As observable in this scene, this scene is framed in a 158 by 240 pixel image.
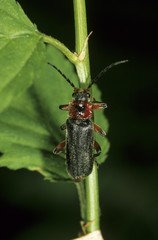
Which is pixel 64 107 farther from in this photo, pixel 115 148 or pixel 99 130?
pixel 115 148

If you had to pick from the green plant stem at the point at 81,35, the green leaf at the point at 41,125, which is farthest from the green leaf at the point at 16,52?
the green leaf at the point at 41,125

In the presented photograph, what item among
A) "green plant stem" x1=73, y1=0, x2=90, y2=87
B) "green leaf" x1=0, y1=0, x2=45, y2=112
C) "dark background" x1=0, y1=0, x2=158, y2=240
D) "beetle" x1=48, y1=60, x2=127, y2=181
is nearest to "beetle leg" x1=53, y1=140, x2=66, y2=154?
"beetle" x1=48, y1=60, x2=127, y2=181

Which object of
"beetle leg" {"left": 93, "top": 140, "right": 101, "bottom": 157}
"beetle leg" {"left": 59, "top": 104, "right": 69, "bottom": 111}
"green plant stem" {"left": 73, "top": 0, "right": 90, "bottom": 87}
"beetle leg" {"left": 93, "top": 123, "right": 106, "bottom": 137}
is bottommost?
"beetle leg" {"left": 93, "top": 140, "right": 101, "bottom": 157}

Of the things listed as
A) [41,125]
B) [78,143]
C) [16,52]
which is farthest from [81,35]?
Answer: [78,143]

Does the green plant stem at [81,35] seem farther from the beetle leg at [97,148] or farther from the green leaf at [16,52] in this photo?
the beetle leg at [97,148]

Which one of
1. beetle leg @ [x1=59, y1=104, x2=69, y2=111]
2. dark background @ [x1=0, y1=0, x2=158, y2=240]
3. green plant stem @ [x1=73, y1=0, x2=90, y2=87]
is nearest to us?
green plant stem @ [x1=73, y1=0, x2=90, y2=87]

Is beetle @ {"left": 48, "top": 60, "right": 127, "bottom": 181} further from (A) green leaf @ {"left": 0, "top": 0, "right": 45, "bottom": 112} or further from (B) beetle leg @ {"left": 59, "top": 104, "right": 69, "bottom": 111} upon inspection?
(A) green leaf @ {"left": 0, "top": 0, "right": 45, "bottom": 112}
